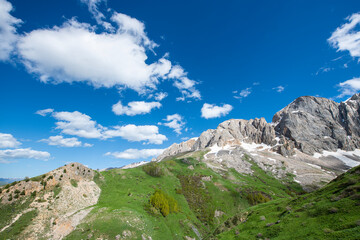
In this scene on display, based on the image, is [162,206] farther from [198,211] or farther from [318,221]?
[318,221]

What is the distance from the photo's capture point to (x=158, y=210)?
57688 millimetres

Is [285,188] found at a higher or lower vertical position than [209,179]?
lower

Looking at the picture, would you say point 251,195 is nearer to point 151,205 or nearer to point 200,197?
point 200,197

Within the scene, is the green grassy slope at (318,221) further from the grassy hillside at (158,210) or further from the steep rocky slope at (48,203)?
the steep rocky slope at (48,203)

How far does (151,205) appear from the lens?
5841 centimetres

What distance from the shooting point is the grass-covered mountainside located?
2273cm

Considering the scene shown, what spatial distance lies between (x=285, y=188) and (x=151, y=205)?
417 feet

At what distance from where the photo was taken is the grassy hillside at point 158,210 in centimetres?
4253

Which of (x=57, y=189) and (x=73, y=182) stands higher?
(x=73, y=182)

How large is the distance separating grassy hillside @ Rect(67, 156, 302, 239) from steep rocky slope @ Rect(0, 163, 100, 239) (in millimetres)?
4090

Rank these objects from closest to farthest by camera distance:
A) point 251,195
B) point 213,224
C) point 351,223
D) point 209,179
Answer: point 351,223, point 213,224, point 251,195, point 209,179

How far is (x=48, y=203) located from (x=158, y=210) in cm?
3147

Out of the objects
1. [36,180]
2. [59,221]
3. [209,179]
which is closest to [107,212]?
[59,221]

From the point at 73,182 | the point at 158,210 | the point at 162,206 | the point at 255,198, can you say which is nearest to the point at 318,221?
the point at 158,210
